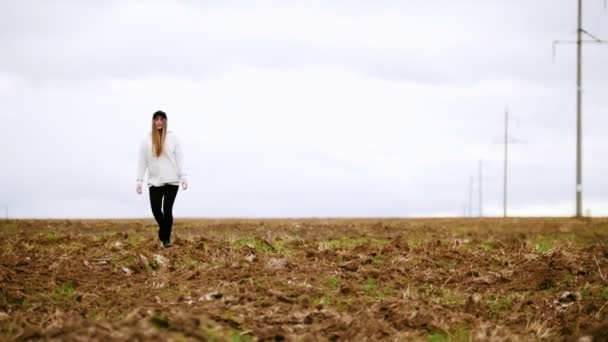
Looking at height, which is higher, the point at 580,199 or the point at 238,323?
the point at 580,199

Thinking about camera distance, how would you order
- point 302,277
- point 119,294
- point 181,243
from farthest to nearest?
point 181,243 < point 302,277 < point 119,294

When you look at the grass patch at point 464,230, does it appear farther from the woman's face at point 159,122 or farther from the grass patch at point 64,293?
the grass patch at point 64,293

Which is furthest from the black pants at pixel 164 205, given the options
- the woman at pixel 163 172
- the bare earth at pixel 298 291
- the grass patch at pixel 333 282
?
the grass patch at pixel 333 282

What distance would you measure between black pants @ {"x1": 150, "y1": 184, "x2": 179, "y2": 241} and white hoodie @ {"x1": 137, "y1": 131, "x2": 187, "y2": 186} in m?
0.13

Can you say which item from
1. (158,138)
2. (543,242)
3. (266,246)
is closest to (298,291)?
(266,246)

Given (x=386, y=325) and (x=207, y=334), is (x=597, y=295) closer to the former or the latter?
(x=386, y=325)

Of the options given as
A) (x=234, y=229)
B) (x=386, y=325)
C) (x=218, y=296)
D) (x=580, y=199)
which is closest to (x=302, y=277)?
(x=218, y=296)

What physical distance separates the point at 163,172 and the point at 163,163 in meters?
0.17

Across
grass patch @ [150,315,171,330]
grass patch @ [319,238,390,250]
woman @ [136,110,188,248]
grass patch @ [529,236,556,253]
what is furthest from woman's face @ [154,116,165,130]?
grass patch @ [150,315,171,330]

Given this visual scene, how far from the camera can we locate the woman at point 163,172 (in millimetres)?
15023

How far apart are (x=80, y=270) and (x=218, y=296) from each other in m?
3.87

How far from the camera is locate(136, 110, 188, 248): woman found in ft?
49.3

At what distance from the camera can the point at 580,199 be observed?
105 feet

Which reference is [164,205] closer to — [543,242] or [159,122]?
[159,122]
